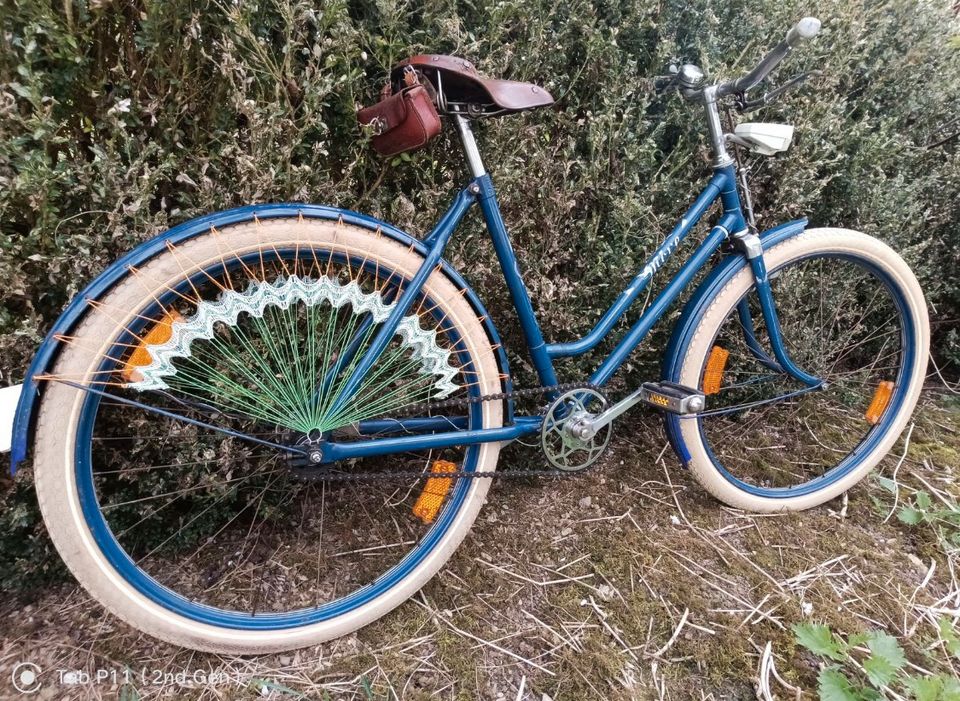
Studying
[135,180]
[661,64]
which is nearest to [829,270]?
[661,64]

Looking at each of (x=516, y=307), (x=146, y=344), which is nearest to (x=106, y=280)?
(x=146, y=344)

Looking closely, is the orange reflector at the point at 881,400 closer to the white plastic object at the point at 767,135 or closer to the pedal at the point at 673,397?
the pedal at the point at 673,397

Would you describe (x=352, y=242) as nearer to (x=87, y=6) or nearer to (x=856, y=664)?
(x=87, y=6)

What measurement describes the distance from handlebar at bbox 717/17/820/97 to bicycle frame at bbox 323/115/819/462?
22cm

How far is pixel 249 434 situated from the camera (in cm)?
158

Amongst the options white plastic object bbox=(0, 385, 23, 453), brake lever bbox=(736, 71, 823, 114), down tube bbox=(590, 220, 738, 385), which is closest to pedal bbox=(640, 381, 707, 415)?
down tube bbox=(590, 220, 738, 385)

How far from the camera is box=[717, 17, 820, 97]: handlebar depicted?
4.56 feet

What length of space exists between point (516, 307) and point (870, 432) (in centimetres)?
A: 156

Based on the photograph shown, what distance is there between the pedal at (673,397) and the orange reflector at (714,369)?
17 centimetres

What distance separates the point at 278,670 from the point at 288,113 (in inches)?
56.9

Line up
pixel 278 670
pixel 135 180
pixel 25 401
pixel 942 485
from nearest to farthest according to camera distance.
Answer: pixel 25 401, pixel 135 180, pixel 278 670, pixel 942 485

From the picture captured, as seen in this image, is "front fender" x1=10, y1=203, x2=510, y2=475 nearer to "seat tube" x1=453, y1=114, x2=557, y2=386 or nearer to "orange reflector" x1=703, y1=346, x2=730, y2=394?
"seat tube" x1=453, y1=114, x2=557, y2=386

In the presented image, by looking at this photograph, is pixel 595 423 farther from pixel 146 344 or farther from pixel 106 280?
pixel 106 280

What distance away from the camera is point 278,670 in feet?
4.66
